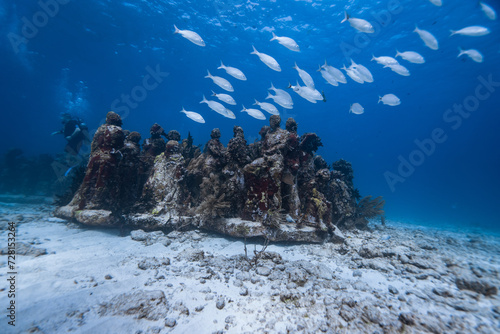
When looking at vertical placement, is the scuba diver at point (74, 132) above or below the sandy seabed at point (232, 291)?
above

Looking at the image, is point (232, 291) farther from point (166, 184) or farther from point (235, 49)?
point (235, 49)

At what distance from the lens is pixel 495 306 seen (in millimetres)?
2572

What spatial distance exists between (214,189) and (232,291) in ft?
9.47

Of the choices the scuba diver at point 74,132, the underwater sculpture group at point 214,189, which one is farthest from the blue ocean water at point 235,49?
the scuba diver at point 74,132

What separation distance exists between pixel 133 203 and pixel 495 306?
7.61 m

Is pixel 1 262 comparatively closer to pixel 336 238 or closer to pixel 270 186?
pixel 270 186

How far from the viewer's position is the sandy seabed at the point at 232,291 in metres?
2.09

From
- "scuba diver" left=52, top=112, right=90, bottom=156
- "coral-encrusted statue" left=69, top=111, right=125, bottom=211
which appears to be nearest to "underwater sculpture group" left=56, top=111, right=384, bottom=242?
"coral-encrusted statue" left=69, top=111, right=125, bottom=211

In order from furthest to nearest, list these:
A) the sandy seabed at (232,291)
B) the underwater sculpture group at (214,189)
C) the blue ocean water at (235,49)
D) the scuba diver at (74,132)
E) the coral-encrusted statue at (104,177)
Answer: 1. the blue ocean water at (235,49)
2. the scuba diver at (74,132)
3. the coral-encrusted statue at (104,177)
4. the underwater sculpture group at (214,189)
5. the sandy seabed at (232,291)

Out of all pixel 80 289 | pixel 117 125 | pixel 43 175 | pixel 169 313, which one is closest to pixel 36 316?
pixel 80 289

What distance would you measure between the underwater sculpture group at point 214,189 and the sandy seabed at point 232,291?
76 cm

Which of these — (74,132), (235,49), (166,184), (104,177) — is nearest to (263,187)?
(166,184)

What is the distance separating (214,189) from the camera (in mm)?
5277

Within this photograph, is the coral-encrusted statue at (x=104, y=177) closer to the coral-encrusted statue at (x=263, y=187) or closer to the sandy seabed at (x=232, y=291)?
the sandy seabed at (x=232, y=291)
